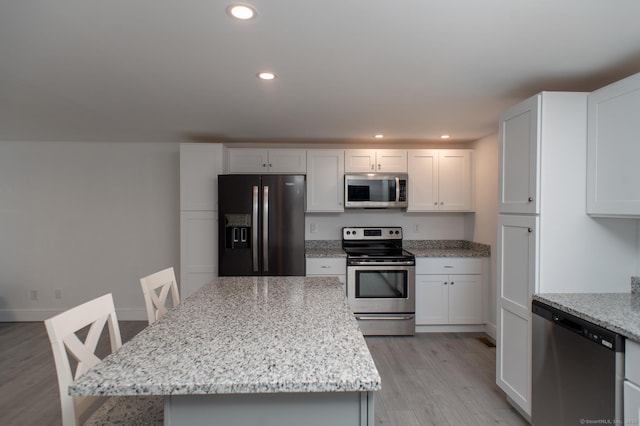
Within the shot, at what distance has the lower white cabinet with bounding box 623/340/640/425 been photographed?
4.52 feet

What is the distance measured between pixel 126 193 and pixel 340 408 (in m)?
4.13

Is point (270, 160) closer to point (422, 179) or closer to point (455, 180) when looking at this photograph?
point (422, 179)

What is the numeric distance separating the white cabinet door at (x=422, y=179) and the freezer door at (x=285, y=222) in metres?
1.39

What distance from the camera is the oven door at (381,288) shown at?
12.0ft

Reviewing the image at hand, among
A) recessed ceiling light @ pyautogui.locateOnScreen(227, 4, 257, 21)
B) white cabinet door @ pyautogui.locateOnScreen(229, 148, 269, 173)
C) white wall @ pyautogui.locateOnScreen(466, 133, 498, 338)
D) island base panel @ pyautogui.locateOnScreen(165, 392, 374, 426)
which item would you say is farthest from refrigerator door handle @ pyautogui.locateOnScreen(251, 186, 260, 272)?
white wall @ pyautogui.locateOnScreen(466, 133, 498, 338)

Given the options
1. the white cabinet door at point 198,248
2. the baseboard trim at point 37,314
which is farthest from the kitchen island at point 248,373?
the baseboard trim at point 37,314

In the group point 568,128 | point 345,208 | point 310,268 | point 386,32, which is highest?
point 386,32

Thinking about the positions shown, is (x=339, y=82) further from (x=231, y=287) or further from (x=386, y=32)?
(x=231, y=287)

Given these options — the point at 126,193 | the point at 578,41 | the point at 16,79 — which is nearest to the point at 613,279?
the point at 578,41

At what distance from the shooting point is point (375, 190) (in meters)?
3.89

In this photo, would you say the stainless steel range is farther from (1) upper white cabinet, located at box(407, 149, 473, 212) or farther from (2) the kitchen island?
(2) the kitchen island

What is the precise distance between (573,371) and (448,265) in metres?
2.04

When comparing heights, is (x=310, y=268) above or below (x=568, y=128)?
below

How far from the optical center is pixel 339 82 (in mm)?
2166
